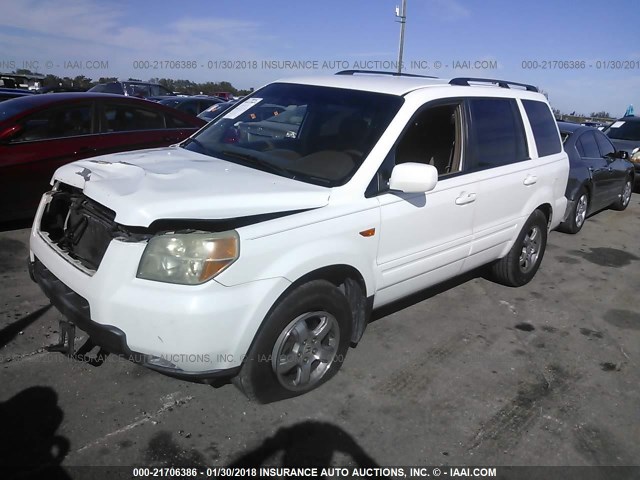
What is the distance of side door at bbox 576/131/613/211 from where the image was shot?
780cm

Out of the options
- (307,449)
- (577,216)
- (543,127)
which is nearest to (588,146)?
(577,216)

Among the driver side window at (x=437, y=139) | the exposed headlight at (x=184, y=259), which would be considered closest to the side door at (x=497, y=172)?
the driver side window at (x=437, y=139)

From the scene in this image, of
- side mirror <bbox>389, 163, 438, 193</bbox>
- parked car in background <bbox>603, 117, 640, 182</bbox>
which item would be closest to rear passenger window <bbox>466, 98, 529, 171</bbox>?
side mirror <bbox>389, 163, 438, 193</bbox>

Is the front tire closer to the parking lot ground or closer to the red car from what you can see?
the parking lot ground

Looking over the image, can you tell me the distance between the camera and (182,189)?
9.15ft

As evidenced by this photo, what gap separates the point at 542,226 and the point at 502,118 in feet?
4.27

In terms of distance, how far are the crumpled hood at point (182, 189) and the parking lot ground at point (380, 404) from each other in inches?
45.8

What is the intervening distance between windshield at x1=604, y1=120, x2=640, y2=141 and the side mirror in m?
11.2

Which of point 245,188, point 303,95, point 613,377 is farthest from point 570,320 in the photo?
point 245,188

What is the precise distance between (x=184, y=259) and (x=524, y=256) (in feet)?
12.3

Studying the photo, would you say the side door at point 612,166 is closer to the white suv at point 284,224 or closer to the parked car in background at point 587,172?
the parked car in background at point 587,172

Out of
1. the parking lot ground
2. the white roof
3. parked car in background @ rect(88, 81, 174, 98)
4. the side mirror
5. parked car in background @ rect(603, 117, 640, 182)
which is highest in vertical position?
the white roof

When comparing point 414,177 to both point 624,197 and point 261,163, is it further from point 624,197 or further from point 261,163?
point 624,197

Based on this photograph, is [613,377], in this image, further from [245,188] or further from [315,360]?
[245,188]
